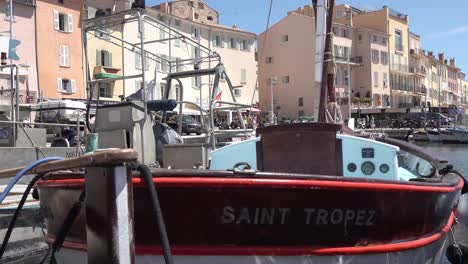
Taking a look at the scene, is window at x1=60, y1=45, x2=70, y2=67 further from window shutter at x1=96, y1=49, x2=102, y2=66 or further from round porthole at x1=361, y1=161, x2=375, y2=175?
round porthole at x1=361, y1=161, x2=375, y2=175

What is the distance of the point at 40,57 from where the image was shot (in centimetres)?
3725

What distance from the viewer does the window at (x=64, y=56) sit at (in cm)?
3859

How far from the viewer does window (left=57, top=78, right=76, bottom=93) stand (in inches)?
1502

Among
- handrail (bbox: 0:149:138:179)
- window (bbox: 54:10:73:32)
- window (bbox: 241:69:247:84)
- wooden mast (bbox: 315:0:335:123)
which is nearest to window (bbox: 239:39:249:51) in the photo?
window (bbox: 241:69:247:84)

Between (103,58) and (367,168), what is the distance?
3693cm

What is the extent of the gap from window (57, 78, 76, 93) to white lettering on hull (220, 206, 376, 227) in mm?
35969

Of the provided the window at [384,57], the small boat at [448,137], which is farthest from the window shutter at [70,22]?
the window at [384,57]

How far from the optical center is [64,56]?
38844 millimetres

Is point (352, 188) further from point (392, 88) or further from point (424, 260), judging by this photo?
point (392, 88)

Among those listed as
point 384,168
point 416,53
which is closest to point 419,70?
point 416,53

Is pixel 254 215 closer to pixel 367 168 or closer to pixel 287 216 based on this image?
pixel 287 216

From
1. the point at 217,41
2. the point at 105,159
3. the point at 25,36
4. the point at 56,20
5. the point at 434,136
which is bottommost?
the point at 434,136

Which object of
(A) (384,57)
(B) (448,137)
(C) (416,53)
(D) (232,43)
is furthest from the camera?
(C) (416,53)

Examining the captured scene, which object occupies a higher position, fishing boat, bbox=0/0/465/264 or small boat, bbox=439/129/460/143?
fishing boat, bbox=0/0/465/264
